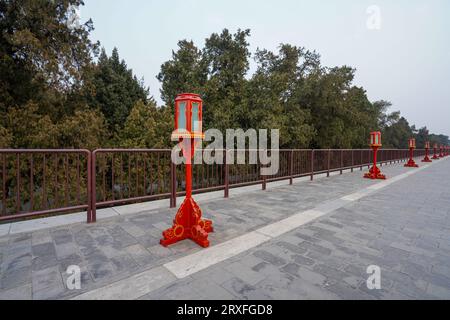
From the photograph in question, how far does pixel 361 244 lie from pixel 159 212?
343cm

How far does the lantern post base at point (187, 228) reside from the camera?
3.01 m

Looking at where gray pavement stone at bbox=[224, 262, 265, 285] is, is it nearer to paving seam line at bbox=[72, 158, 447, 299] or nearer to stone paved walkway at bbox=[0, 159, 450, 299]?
stone paved walkway at bbox=[0, 159, 450, 299]

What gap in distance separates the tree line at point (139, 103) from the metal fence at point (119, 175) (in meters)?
2.09

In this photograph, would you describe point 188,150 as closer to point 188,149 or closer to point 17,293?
point 188,149

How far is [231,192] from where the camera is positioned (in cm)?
642

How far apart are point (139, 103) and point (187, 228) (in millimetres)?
13987

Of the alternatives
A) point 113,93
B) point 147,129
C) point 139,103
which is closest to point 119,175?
point 147,129

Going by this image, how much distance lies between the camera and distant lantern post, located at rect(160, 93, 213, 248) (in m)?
3.03

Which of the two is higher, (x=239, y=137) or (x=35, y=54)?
(x=35, y=54)

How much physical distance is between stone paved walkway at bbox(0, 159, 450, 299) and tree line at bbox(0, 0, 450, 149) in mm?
8465

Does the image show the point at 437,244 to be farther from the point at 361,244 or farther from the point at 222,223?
the point at 222,223

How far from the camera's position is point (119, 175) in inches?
312

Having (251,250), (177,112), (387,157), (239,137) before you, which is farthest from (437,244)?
(387,157)

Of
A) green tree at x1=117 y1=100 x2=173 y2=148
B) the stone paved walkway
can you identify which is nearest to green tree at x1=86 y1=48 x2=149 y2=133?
green tree at x1=117 y1=100 x2=173 y2=148
